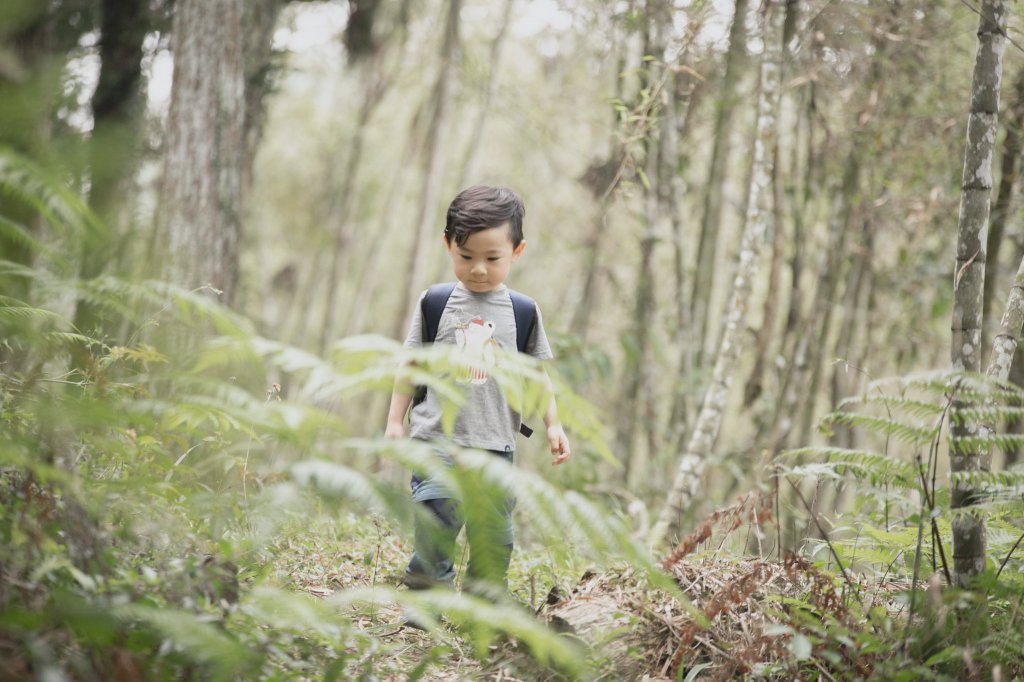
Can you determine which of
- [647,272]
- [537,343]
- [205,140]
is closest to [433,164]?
[647,272]

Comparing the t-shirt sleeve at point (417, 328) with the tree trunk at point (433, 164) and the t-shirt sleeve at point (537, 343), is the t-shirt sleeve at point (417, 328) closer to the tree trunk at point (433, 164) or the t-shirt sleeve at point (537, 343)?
the t-shirt sleeve at point (537, 343)

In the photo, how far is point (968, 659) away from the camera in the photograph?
2016 mm

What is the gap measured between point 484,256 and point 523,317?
398 mm

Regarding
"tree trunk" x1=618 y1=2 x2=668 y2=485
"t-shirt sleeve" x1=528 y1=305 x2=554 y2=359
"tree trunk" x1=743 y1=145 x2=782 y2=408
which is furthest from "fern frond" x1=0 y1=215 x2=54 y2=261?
"tree trunk" x1=743 y1=145 x2=782 y2=408

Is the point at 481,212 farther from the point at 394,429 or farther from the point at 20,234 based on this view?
the point at 20,234

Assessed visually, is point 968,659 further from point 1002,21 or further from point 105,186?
point 105,186

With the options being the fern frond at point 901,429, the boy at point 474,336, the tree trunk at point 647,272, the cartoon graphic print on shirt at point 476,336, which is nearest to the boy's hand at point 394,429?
the boy at point 474,336

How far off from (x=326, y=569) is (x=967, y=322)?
8.92ft

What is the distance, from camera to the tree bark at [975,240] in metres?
2.77

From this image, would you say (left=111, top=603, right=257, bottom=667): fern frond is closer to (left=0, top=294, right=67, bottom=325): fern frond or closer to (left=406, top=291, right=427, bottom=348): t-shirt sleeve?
(left=0, top=294, right=67, bottom=325): fern frond

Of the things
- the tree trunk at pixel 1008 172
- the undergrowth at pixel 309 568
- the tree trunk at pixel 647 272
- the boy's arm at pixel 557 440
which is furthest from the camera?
the tree trunk at pixel 647 272

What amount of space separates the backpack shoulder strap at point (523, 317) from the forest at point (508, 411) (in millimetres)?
305

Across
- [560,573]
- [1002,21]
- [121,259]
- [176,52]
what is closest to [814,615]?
[560,573]

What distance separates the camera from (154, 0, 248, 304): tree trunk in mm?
5648
